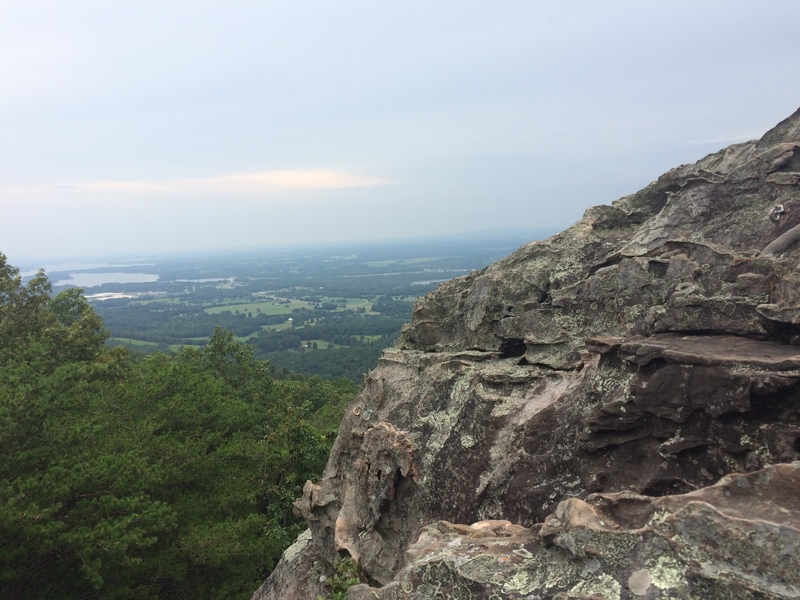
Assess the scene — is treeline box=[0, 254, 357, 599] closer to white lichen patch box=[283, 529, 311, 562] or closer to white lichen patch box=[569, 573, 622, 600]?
white lichen patch box=[283, 529, 311, 562]

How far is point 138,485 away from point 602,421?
12.2m

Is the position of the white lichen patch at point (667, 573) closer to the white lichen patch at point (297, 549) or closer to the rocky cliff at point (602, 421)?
the rocky cliff at point (602, 421)

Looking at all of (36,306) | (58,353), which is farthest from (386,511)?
(36,306)

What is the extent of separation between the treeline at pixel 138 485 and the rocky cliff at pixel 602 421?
3880 mm

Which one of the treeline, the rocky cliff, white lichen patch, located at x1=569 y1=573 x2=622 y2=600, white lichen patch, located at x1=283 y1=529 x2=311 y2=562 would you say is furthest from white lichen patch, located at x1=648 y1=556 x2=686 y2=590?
the treeline

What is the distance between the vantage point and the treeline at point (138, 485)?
1168cm

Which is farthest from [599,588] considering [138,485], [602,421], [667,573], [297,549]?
[138,485]

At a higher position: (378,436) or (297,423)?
(378,436)

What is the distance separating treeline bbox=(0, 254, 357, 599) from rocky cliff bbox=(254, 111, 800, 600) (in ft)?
12.7

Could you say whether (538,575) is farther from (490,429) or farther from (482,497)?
(490,429)

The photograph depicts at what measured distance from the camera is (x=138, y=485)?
1351cm

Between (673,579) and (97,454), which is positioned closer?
(673,579)

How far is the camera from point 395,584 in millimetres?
5992

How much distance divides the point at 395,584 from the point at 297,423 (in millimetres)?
17800
